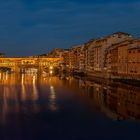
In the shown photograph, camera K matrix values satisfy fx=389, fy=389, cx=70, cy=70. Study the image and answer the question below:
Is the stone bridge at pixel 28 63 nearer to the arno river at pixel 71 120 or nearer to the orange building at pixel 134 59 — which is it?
the orange building at pixel 134 59

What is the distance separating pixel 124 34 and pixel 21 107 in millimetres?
29554

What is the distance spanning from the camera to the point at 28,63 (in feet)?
273

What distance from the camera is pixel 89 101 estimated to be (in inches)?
685

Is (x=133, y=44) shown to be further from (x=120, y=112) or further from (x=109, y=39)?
(x=120, y=112)

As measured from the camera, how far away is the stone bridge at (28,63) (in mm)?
77062

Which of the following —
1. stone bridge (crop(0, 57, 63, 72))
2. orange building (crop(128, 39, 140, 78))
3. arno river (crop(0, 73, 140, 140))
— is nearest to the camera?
arno river (crop(0, 73, 140, 140))

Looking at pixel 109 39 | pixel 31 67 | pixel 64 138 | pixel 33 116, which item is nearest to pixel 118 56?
pixel 109 39

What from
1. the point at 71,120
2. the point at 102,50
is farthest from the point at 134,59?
the point at 71,120

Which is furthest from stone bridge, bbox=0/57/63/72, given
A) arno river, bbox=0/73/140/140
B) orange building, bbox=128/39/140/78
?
arno river, bbox=0/73/140/140

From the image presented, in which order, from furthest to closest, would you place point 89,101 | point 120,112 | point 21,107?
point 89,101
point 21,107
point 120,112

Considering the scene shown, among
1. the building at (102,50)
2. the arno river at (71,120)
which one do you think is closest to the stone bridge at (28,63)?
the building at (102,50)

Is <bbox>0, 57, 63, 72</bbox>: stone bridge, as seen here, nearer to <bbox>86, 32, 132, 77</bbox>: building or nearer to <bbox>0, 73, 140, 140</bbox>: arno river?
<bbox>86, 32, 132, 77</bbox>: building

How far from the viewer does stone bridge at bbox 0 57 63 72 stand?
77.1 meters

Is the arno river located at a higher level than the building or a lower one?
lower
